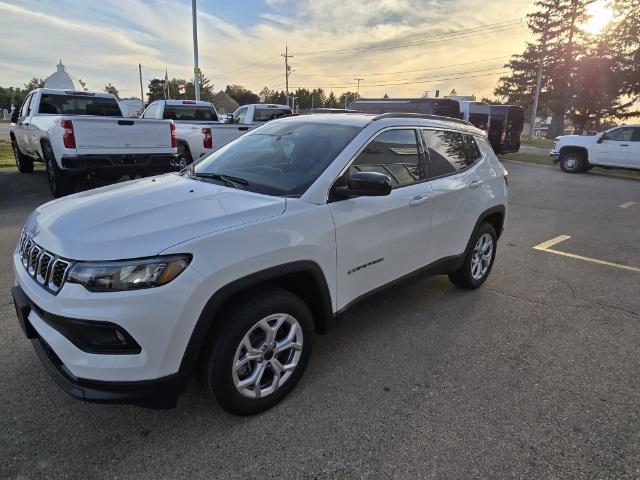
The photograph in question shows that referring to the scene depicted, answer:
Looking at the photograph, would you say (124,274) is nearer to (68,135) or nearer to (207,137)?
(68,135)

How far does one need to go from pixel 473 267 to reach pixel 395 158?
1.72 metres

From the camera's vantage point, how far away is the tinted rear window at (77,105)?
30.6 feet

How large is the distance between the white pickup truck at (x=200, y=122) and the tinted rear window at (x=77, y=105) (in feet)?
5.09

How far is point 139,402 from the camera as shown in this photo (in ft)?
6.89

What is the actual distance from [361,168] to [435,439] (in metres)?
1.76

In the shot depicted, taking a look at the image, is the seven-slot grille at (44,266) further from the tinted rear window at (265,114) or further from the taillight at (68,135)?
the tinted rear window at (265,114)

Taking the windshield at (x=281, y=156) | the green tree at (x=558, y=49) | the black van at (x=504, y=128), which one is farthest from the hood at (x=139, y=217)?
the green tree at (x=558, y=49)

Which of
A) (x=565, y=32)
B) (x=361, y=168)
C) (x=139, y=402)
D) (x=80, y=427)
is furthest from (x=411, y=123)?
(x=565, y=32)

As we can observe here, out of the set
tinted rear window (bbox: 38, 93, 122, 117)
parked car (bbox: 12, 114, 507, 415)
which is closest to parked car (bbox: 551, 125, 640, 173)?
parked car (bbox: 12, 114, 507, 415)

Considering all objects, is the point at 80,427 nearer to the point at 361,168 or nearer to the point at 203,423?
the point at 203,423

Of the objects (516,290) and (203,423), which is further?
(516,290)

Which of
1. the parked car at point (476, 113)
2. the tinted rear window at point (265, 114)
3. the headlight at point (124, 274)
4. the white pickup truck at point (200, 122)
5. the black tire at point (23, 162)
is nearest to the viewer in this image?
the headlight at point (124, 274)

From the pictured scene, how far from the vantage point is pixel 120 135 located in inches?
291

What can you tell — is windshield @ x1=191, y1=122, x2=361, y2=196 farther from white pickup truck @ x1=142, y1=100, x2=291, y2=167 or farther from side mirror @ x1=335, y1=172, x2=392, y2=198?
white pickup truck @ x1=142, y1=100, x2=291, y2=167
